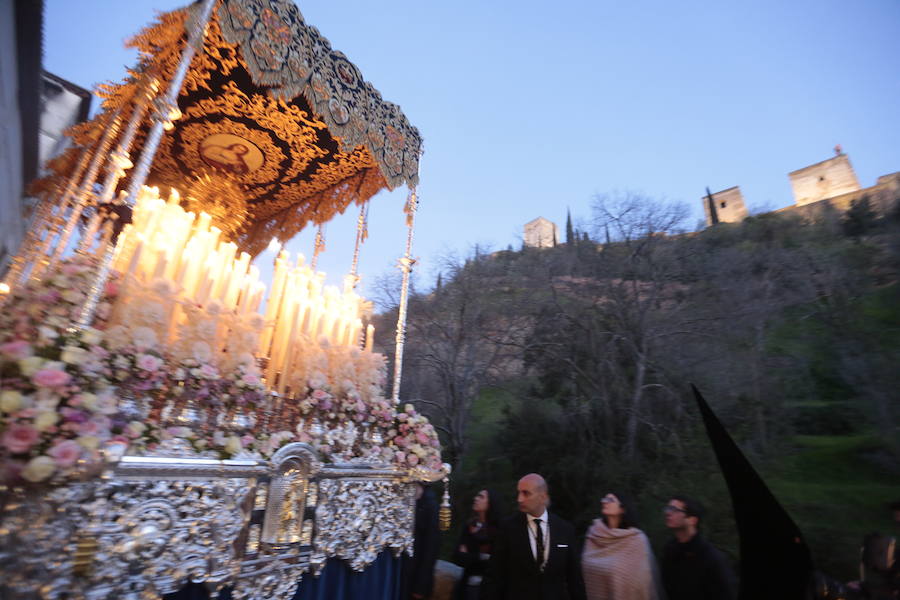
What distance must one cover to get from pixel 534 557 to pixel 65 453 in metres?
2.64

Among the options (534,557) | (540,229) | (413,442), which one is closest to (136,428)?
(413,442)

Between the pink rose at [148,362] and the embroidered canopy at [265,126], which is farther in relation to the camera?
the embroidered canopy at [265,126]

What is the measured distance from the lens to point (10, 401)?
58.9 inches

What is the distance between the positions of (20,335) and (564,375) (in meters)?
12.4

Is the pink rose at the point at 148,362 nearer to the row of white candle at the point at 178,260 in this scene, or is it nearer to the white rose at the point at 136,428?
the white rose at the point at 136,428

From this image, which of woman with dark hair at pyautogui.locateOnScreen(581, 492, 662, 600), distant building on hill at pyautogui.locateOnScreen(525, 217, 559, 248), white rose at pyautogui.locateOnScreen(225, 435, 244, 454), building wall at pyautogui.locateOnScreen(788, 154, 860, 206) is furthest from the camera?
distant building on hill at pyautogui.locateOnScreen(525, 217, 559, 248)

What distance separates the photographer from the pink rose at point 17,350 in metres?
1.58

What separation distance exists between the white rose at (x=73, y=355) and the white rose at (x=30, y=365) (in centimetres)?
8

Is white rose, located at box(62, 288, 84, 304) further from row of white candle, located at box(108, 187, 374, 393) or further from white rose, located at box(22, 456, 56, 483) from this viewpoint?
white rose, located at box(22, 456, 56, 483)

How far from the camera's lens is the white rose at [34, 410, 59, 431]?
1516 mm

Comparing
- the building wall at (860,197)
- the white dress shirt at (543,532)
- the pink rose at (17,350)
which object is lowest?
the white dress shirt at (543,532)

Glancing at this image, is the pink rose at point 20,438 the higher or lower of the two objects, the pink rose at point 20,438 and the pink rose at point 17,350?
the lower

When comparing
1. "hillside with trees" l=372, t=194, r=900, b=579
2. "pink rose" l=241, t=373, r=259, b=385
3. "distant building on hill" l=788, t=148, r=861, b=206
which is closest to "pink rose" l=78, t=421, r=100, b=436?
"pink rose" l=241, t=373, r=259, b=385

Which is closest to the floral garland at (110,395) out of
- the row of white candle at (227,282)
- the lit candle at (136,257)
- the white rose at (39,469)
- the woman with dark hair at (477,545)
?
the white rose at (39,469)
